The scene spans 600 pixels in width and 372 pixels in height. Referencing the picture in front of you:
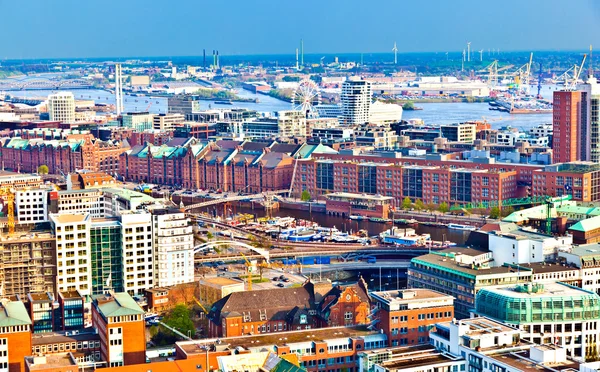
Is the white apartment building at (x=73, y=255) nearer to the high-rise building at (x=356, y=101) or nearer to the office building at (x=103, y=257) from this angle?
the office building at (x=103, y=257)

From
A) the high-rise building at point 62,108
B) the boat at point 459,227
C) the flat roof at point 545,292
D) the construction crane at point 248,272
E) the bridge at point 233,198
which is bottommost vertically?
the boat at point 459,227

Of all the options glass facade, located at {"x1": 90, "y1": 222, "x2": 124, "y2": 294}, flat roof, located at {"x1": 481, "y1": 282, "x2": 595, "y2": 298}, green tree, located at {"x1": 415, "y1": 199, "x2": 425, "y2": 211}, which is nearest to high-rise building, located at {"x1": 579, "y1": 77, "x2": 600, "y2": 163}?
green tree, located at {"x1": 415, "y1": 199, "x2": 425, "y2": 211}

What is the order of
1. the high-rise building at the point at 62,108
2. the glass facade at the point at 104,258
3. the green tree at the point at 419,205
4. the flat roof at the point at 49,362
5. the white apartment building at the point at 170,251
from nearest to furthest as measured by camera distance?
1. the flat roof at the point at 49,362
2. the glass facade at the point at 104,258
3. the white apartment building at the point at 170,251
4. the green tree at the point at 419,205
5. the high-rise building at the point at 62,108

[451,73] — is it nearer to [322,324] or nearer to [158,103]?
[158,103]

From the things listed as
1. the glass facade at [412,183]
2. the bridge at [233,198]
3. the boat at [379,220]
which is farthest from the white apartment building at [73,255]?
the glass facade at [412,183]

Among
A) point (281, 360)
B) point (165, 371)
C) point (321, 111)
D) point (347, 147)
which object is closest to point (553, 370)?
point (281, 360)

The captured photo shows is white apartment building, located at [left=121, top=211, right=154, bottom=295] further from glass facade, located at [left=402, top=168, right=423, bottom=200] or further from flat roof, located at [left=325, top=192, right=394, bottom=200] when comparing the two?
glass facade, located at [left=402, top=168, right=423, bottom=200]

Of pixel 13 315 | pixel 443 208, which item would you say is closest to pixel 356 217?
pixel 443 208
